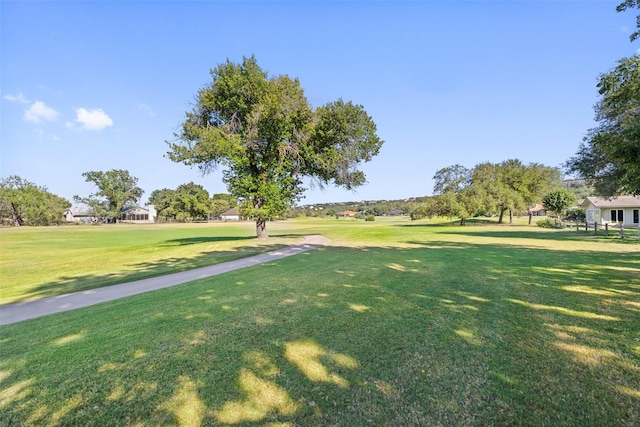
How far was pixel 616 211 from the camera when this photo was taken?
37250mm

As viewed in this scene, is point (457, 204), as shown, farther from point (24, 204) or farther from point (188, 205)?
point (24, 204)

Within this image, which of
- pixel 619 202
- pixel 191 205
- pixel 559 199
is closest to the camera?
pixel 559 199

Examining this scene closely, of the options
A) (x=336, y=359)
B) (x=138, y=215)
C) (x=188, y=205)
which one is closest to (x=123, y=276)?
(x=336, y=359)

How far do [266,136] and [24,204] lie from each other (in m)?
82.4

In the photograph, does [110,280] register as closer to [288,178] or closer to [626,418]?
[626,418]

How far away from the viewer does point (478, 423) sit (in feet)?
7.57

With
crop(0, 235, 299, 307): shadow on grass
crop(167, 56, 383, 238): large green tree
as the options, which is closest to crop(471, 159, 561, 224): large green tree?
crop(167, 56, 383, 238): large green tree

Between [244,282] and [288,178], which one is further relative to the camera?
[288,178]

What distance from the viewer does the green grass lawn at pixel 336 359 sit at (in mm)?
2461

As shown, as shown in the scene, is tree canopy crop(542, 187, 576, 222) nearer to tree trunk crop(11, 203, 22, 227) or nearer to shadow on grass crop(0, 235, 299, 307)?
shadow on grass crop(0, 235, 299, 307)

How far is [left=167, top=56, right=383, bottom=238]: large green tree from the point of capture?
59.1ft

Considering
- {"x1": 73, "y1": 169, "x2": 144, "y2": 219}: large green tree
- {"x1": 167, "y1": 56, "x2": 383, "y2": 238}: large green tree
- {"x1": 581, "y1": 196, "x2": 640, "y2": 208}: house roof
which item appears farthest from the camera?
{"x1": 73, "y1": 169, "x2": 144, "y2": 219}: large green tree

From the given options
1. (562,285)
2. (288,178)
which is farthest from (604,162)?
(288,178)

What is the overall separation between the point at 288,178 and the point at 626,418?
712 inches
